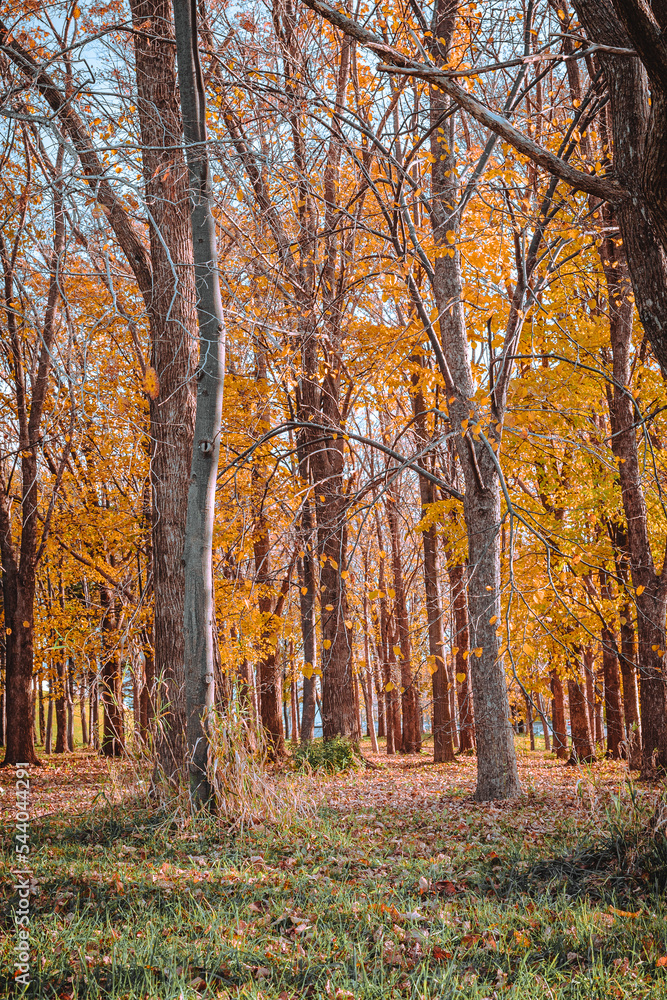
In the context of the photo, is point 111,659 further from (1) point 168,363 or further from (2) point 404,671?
(2) point 404,671

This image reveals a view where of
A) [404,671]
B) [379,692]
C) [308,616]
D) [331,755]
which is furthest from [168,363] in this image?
[379,692]

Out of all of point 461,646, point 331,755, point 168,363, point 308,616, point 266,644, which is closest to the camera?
point 168,363

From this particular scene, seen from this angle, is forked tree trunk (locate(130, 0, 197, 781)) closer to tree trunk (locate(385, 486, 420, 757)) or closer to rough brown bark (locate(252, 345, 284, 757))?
rough brown bark (locate(252, 345, 284, 757))

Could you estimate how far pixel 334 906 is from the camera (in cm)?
353

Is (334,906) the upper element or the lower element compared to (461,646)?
lower

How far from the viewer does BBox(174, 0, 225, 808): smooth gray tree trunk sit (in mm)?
5594

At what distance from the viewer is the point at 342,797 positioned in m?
7.65

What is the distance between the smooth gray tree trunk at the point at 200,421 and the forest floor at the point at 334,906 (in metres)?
0.90

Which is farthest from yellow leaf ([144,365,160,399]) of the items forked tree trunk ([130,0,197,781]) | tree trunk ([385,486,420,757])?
A: tree trunk ([385,486,420,757])

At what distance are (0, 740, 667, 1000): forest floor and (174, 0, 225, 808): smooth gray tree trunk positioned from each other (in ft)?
2.95

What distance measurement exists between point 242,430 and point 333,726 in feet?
16.9

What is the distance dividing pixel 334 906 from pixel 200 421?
12.8 feet

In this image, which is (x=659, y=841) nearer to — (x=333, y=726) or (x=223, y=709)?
(x=223, y=709)

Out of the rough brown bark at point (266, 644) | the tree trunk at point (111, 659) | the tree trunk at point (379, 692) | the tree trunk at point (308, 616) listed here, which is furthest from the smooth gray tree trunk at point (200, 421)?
the tree trunk at point (379, 692)
